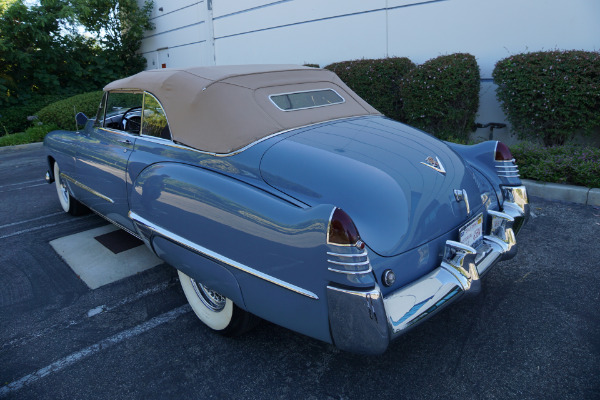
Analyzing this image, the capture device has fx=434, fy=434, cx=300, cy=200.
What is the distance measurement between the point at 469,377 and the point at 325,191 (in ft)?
4.11

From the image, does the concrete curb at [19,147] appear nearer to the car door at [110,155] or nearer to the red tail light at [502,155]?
the car door at [110,155]

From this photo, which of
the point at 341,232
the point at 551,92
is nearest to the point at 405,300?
the point at 341,232

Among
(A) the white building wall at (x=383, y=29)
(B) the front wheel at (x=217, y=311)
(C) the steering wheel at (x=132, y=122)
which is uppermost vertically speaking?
(A) the white building wall at (x=383, y=29)

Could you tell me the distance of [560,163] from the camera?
5176 millimetres

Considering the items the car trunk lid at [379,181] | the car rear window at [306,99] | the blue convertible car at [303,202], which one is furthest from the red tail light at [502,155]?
the car rear window at [306,99]

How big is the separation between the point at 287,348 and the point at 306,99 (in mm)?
1791

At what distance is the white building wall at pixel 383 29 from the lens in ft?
19.9

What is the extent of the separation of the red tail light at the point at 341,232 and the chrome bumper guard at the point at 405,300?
0.21m

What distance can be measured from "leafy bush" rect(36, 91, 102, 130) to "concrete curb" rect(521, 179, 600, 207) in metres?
10.3

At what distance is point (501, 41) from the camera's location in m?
6.57

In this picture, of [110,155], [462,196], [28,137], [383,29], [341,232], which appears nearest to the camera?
[341,232]

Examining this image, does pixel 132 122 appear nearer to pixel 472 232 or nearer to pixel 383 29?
pixel 472 232

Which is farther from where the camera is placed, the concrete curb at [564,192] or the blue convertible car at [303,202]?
the concrete curb at [564,192]

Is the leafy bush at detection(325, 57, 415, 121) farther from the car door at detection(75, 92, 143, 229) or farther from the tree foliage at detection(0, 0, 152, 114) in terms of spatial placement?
the tree foliage at detection(0, 0, 152, 114)
